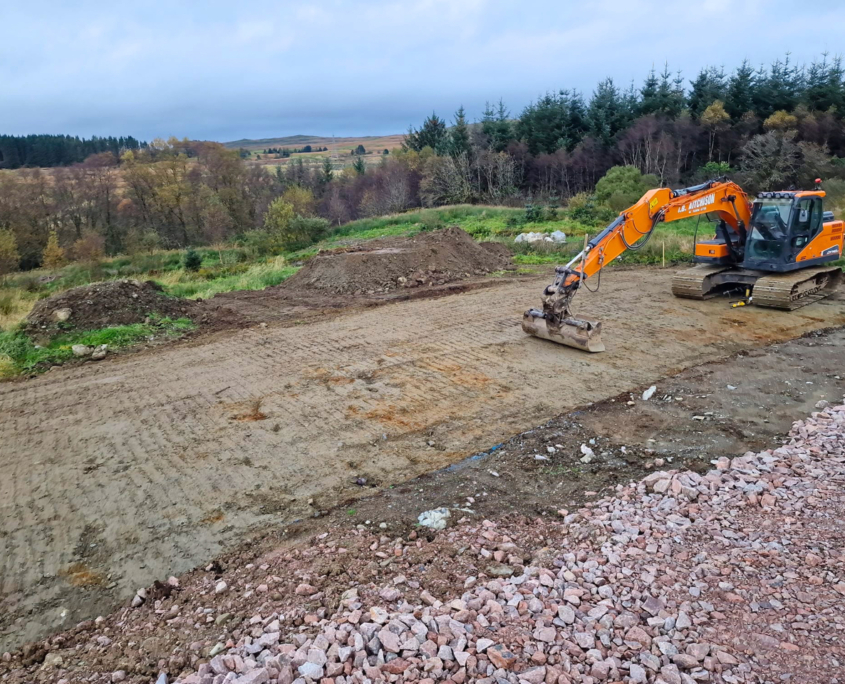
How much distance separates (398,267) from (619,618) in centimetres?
1264

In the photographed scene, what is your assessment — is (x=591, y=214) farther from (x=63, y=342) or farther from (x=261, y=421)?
(x=261, y=421)

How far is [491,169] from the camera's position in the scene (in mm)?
38938

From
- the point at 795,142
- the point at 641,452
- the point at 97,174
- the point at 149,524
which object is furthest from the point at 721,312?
the point at 97,174

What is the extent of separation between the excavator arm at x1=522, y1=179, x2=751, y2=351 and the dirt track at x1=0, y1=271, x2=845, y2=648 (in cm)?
29

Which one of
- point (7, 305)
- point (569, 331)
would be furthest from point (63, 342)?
point (569, 331)

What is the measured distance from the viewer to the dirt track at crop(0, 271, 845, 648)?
489 cm

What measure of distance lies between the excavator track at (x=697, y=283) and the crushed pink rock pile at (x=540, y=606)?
23.7 feet

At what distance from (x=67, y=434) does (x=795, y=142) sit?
35490 mm

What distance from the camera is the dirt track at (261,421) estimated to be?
4895mm

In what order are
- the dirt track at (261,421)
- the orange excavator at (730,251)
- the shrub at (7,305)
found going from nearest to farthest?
1. the dirt track at (261,421)
2. the orange excavator at (730,251)
3. the shrub at (7,305)

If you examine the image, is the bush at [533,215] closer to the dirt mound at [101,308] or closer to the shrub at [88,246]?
the dirt mound at [101,308]

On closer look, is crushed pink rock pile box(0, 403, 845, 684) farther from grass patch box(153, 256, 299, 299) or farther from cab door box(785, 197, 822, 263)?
grass patch box(153, 256, 299, 299)

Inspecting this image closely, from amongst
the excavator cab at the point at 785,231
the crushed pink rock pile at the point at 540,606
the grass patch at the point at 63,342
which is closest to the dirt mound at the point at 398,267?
the grass patch at the point at 63,342

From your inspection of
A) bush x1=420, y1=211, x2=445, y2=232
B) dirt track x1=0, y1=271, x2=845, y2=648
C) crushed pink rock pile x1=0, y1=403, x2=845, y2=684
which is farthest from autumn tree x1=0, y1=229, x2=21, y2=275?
crushed pink rock pile x1=0, y1=403, x2=845, y2=684
